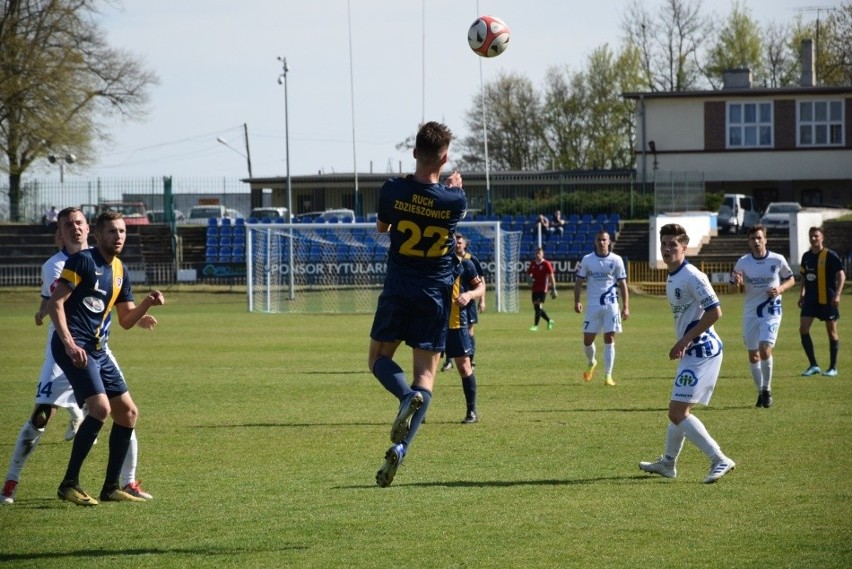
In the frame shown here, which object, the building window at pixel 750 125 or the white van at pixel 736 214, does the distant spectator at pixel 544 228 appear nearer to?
the white van at pixel 736 214

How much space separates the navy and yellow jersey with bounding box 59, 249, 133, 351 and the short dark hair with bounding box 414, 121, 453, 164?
2579 millimetres

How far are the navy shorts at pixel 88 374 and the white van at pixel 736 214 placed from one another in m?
47.3

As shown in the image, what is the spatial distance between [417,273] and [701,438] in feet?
10.1

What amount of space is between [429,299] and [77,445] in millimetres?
2847

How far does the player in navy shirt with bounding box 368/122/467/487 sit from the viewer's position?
7480 mm

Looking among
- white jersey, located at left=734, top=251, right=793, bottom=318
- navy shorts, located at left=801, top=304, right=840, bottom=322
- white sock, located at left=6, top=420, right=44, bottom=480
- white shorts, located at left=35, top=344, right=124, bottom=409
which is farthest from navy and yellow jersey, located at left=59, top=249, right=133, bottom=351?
navy shorts, located at left=801, top=304, right=840, bottom=322

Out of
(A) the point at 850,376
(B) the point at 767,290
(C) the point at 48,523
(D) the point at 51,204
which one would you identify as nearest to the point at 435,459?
(C) the point at 48,523

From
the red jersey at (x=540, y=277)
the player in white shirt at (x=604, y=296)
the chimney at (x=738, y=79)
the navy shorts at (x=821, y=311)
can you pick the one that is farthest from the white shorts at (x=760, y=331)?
the chimney at (x=738, y=79)

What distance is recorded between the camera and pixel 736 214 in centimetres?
5441

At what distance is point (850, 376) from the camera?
58.2 feet

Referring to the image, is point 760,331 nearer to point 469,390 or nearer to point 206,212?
point 469,390

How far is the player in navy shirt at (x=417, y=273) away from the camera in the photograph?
24.5ft

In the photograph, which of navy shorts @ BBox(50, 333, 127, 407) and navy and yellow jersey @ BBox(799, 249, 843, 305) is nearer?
navy shorts @ BBox(50, 333, 127, 407)

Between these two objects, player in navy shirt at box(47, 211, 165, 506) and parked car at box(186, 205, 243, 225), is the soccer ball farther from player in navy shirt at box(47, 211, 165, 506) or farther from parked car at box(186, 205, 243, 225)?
parked car at box(186, 205, 243, 225)
